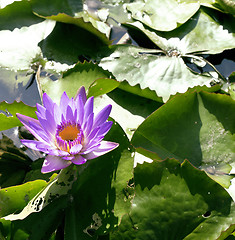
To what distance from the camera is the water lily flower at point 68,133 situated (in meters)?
1.21

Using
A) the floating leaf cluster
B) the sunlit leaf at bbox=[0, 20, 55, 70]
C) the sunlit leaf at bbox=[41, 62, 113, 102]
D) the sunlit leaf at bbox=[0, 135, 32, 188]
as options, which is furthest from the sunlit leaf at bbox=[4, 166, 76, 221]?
the sunlit leaf at bbox=[0, 20, 55, 70]

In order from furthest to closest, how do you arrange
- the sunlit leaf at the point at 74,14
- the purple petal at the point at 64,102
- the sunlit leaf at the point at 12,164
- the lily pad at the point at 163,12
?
the lily pad at the point at 163,12, the sunlit leaf at the point at 74,14, the sunlit leaf at the point at 12,164, the purple petal at the point at 64,102

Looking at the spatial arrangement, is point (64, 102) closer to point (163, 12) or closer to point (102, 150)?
point (102, 150)

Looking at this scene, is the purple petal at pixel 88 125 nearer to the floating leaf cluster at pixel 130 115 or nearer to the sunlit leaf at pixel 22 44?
the floating leaf cluster at pixel 130 115

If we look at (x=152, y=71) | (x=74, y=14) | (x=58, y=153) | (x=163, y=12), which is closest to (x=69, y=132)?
(x=58, y=153)

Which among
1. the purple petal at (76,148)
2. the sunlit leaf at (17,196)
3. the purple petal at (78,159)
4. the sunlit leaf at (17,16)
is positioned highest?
the sunlit leaf at (17,16)

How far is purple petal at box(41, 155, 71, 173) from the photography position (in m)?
1.22

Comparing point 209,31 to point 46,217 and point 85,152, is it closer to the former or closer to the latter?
point 85,152

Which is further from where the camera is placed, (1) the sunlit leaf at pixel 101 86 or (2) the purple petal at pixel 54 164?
(1) the sunlit leaf at pixel 101 86

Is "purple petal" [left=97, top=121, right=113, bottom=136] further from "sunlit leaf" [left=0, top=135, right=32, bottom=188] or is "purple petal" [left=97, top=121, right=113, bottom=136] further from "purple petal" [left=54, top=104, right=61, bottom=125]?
"sunlit leaf" [left=0, top=135, right=32, bottom=188]

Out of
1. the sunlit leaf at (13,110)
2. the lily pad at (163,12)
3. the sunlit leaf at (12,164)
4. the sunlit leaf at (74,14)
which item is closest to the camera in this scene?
the sunlit leaf at (13,110)

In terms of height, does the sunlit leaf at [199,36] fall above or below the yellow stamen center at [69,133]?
below

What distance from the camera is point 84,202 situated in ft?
4.32

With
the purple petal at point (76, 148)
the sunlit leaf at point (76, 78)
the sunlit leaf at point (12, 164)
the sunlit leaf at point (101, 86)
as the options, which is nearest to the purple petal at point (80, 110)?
the purple petal at point (76, 148)
